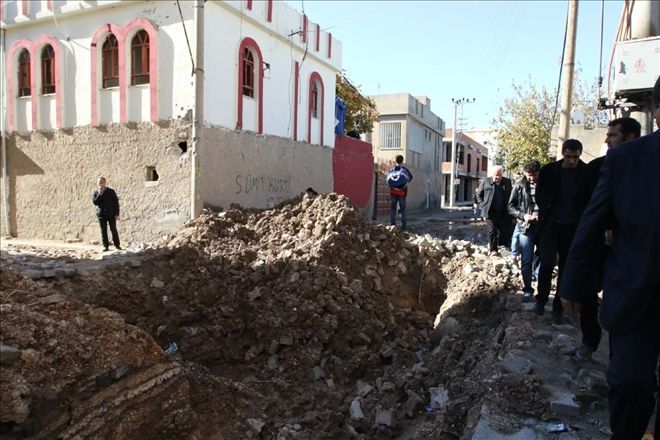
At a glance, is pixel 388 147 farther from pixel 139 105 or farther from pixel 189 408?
pixel 189 408

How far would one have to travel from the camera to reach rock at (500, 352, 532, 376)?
357 centimetres

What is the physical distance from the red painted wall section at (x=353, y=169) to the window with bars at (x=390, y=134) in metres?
11.7

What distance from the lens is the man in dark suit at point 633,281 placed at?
6.64 ft

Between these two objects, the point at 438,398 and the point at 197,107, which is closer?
the point at 438,398

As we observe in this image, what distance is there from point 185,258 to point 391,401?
4.02m

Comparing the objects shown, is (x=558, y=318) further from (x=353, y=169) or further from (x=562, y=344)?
(x=353, y=169)

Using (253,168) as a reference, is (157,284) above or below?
below

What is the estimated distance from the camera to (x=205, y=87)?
9969mm

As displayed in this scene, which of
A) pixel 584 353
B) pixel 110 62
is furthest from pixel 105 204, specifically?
A: pixel 584 353

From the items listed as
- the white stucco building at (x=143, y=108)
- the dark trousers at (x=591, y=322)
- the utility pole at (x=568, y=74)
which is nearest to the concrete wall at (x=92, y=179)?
the white stucco building at (x=143, y=108)

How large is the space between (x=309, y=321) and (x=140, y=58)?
7636mm

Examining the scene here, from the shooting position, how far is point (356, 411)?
4488 millimetres

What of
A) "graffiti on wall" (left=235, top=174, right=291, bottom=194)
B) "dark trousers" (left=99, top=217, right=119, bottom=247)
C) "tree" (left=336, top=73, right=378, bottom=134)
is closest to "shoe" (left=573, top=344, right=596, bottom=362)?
"graffiti on wall" (left=235, top=174, right=291, bottom=194)

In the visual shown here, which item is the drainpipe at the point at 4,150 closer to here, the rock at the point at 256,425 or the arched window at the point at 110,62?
the arched window at the point at 110,62
